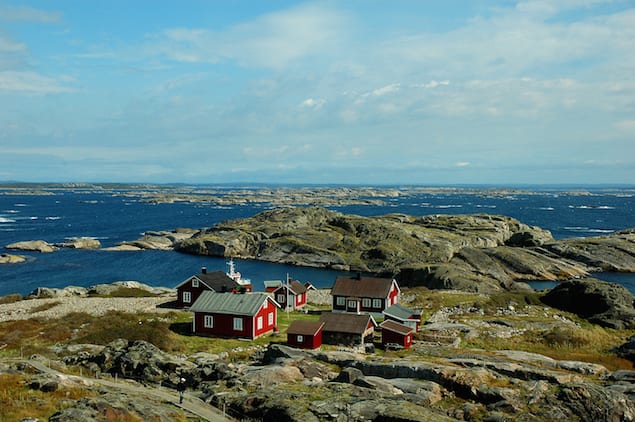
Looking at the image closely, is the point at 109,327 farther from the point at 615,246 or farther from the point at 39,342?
the point at 615,246

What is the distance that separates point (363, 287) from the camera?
52281 millimetres

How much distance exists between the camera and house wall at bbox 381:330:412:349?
38.8m

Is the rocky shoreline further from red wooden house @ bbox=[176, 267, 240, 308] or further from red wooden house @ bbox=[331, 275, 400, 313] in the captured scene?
red wooden house @ bbox=[331, 275, 400, 313]

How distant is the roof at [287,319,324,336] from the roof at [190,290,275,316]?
3.94 m

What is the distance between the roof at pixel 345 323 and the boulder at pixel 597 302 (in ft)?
85.0

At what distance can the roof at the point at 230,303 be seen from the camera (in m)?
41.3

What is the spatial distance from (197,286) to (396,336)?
21.9m

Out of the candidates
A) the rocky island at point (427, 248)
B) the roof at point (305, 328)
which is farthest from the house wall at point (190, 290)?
the rocky island at point (427, 248)

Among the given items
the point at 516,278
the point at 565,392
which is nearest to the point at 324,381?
the point at 565,392

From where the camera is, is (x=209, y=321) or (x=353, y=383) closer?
(x=353, y=383)

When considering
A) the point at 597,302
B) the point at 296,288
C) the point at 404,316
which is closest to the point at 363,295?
the point at 404,316

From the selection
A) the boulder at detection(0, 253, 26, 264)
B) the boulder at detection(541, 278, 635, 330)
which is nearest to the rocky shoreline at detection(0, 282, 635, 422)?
the boulder at detection(541, 278, 635, 330)

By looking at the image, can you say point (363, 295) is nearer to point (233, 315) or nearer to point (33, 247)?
point (233, 315)

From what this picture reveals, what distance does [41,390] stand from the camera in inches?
813
